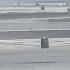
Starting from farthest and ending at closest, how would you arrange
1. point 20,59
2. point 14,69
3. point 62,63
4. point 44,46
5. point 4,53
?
1. point 44,46
2. point 4,53
3. point 20,59
4. point 62,63
5. point 14,69

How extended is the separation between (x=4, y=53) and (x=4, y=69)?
4293 mm

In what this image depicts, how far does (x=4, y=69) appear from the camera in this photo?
13.3 metres

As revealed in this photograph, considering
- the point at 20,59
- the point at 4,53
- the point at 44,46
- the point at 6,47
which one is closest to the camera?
the point at 20,59

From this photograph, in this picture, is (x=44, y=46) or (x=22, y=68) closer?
(x=22, y=68)

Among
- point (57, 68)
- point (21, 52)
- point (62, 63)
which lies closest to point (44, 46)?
point (21, 52)

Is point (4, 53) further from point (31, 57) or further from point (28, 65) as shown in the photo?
point (28, 65)

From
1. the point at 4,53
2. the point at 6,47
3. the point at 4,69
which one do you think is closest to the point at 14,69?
the point at 4,69

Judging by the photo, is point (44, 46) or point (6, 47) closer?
point (44, 46)

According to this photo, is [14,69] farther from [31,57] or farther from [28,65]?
[31,57]

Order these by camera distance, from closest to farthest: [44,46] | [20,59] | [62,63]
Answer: [62,63] → [20,59] → [44,46]

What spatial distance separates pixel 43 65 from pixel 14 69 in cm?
116

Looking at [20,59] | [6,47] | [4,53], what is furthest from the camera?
[6,47]

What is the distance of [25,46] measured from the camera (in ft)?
67.9

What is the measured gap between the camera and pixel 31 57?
16.2 meters
